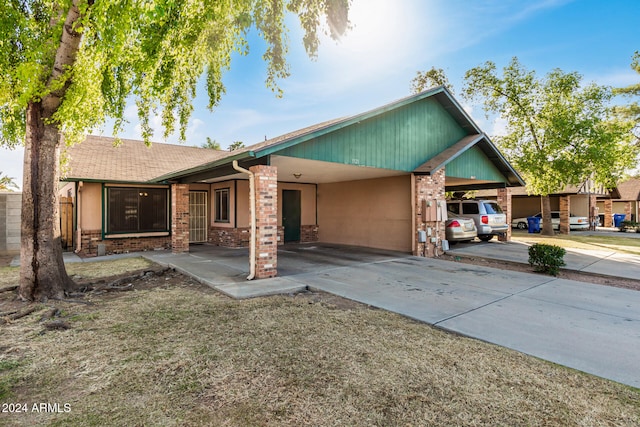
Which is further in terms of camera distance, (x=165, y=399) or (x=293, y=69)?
(x=293, y=69)

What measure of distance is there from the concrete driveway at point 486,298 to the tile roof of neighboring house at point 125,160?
4298mm

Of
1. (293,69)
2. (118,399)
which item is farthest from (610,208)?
(118,399)

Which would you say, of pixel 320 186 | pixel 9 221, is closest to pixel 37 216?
pixel 9 221

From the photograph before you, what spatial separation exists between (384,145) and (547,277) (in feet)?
17.8

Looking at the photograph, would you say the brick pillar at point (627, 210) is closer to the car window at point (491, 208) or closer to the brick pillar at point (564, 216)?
the brick pillar at point (564, 216)

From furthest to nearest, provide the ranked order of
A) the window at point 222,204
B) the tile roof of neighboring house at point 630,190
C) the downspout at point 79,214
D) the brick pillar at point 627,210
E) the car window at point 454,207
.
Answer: the brick pillar at point 627,210
the tile roof of neighboring house at point 630,190
the car window at point 454,207
the window at point 222,204
the downspout at point 79,214

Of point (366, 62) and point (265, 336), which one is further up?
point (366, 62)

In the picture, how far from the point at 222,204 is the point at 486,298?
34.8 feet

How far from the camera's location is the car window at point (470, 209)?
13.7 m

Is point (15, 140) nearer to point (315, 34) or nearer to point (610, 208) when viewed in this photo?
point (315, 34)

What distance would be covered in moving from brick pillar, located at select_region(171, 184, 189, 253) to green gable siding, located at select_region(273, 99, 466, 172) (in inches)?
235

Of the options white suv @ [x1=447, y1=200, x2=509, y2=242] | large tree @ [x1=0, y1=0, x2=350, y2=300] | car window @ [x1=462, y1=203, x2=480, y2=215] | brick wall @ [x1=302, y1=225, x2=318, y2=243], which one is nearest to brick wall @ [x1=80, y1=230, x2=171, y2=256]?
large tree @ [x1=0, y1=0, x2=350, y2=300]

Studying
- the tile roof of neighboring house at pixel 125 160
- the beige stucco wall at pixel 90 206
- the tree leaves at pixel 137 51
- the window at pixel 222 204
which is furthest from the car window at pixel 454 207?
the beige stucco wall at pixel 90 206

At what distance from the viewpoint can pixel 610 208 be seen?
27516 millimetres
